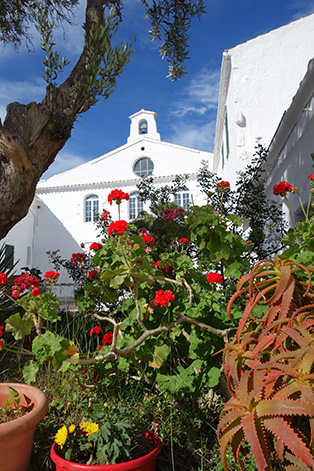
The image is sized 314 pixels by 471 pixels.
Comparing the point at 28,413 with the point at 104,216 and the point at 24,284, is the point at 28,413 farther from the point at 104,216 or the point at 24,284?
the point at 104,216

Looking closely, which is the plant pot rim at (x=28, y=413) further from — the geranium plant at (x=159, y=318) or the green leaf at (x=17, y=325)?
the green leaf at (x=17, y=325)

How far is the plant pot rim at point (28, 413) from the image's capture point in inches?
73.2

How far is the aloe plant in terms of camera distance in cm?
81

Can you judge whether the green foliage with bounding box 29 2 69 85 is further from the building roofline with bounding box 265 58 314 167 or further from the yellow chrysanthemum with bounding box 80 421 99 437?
the yellow chrysanthemum with bounding box 80 421 99 437

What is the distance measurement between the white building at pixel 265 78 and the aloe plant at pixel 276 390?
7.44 meters

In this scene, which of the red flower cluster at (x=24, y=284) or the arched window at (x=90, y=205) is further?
the arched window at (x=90, y=205)

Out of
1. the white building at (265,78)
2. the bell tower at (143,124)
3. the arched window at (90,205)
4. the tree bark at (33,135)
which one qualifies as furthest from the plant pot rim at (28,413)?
the bell tower at (143,124)

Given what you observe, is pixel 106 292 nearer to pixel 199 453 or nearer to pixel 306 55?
pixel 199 453

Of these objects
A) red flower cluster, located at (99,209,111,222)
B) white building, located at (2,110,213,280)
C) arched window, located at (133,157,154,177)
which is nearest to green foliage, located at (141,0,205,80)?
red flower cluster, located at (99,209,111,222)

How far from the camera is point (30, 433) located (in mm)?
1992

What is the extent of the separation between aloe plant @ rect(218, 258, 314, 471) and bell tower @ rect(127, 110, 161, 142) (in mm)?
24298

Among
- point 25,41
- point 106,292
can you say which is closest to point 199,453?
point 106,292

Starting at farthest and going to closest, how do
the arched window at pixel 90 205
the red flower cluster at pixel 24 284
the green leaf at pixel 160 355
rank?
the arched window at pixel 90 205 < the red flower cluster at pixel 24 284 < the green leaf at pixel 160 355

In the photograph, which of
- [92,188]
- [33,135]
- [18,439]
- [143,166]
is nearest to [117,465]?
[18,439]
